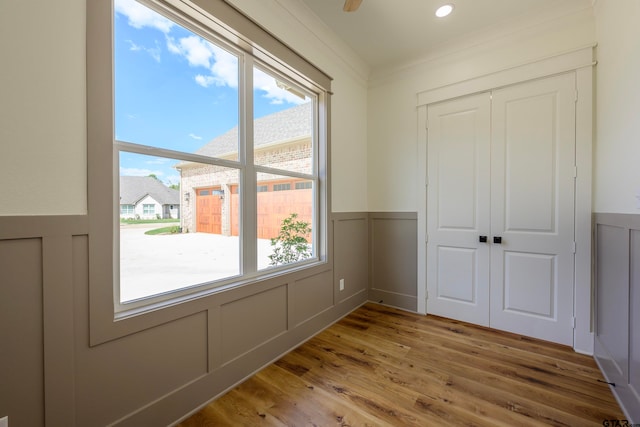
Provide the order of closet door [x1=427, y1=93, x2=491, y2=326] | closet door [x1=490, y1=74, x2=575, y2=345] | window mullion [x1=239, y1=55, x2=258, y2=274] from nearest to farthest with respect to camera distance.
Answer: window mullion [x1=239, y1=55, x2=258, y2=274]
closet door [x1=490, y1=74, x2=575, y2=345]
closet door [x1=427, y1=93, x2=491, y2=326]

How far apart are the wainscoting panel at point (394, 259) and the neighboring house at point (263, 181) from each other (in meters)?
1.12

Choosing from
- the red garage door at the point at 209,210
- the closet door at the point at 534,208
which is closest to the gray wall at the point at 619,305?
the closet door at the point at 534,208

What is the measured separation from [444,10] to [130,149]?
106 inches

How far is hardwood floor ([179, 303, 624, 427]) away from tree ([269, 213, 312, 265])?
31.8 inches

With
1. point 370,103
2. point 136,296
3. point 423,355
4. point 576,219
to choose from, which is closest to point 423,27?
point 370,103

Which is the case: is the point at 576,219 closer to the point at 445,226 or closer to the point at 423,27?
the point at 445,226

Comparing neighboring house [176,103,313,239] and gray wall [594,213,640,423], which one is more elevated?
neighboring house [176,103,313,239]

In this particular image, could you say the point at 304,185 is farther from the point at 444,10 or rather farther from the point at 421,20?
the point at 444,10

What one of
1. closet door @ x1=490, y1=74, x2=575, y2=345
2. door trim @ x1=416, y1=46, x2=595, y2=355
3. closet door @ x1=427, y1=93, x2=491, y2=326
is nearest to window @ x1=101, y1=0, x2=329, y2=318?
closet door @ x1=427, y1=93, x2=491, y2=326

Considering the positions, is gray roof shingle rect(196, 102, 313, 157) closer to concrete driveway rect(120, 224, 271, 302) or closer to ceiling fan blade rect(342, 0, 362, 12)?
concrete driveway rect(120, 224, 271, 302)

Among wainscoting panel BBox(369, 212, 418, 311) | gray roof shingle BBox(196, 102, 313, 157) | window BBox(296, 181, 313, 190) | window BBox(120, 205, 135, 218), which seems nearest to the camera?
window BBox(120, 205, 135, 218)

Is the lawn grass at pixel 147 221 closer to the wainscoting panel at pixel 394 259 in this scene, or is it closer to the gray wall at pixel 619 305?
the wainscoting panel at pixel 394 259

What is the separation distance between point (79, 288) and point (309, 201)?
1843 mm

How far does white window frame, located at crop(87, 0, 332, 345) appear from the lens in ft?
3.93
